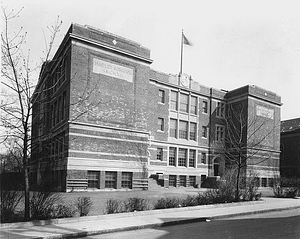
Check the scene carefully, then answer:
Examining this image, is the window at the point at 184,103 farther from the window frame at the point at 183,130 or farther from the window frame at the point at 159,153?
the window frame at the point at 159,153

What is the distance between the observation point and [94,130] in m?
29.6

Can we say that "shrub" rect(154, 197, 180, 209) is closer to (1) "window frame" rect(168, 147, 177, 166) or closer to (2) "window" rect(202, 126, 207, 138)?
(1) "window frame" rect(168, 147, 177, 166)

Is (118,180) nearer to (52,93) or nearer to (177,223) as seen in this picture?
(52,93)

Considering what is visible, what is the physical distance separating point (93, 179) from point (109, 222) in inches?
713

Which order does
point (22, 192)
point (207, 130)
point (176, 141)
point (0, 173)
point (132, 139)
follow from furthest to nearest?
point (207, 130)
point (176, 141)
point (132, 139)
point (22, 192)
point (0, 173)

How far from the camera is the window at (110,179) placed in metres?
30.1

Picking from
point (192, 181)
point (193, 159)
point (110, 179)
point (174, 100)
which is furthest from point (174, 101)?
point (110, 179)

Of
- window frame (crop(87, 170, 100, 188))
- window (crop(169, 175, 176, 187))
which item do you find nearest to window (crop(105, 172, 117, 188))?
window frame (crop(87, 170, 100, 188))

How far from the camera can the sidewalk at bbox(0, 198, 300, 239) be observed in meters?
9.79

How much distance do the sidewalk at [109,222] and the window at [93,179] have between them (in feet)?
50.9

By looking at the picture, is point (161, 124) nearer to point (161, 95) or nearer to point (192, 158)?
point (161, 95)

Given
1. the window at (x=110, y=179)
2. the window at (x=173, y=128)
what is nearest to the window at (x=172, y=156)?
the window at (x=173, y=128)

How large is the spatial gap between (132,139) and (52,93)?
1186 centimetres

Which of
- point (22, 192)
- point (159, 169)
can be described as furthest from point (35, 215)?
point (159, 169)
